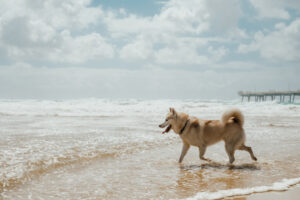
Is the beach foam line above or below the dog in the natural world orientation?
below

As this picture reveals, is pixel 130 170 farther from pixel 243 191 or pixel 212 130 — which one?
pixel 243 191

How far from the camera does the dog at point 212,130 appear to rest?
5.59 m

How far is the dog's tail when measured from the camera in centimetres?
555

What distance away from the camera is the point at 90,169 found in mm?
5145

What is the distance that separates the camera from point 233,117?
18.6 feet

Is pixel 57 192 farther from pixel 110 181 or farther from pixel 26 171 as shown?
pixel 26 171

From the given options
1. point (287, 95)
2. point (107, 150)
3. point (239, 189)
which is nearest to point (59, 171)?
point (107, 150)

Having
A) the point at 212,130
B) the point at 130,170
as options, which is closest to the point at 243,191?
the point at 212,130

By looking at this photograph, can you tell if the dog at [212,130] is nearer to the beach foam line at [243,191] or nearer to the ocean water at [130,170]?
the ocean water at [130,170]

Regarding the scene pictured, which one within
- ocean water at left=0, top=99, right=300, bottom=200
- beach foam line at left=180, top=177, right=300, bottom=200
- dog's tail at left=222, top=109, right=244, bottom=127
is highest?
dog's tail at left=222, top=109, right=244, bottom=127

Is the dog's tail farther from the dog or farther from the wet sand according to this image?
the wet sand

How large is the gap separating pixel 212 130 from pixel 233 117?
54 cm

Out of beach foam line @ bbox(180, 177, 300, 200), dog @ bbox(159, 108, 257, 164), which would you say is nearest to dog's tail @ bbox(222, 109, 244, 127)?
dog @ bbox(159, 108, 257, 164)

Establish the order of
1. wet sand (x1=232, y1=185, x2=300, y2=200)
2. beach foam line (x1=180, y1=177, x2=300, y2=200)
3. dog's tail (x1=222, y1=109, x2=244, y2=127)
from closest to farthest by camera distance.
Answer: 1. wet sand (x1=232, y1=185, x2=300, y2=200)
2. beach foam line (x1=180, y1=177, x2=300, y2=200)
3. dog's tail (x1=222, y1=109, x2=244, y2=127)
